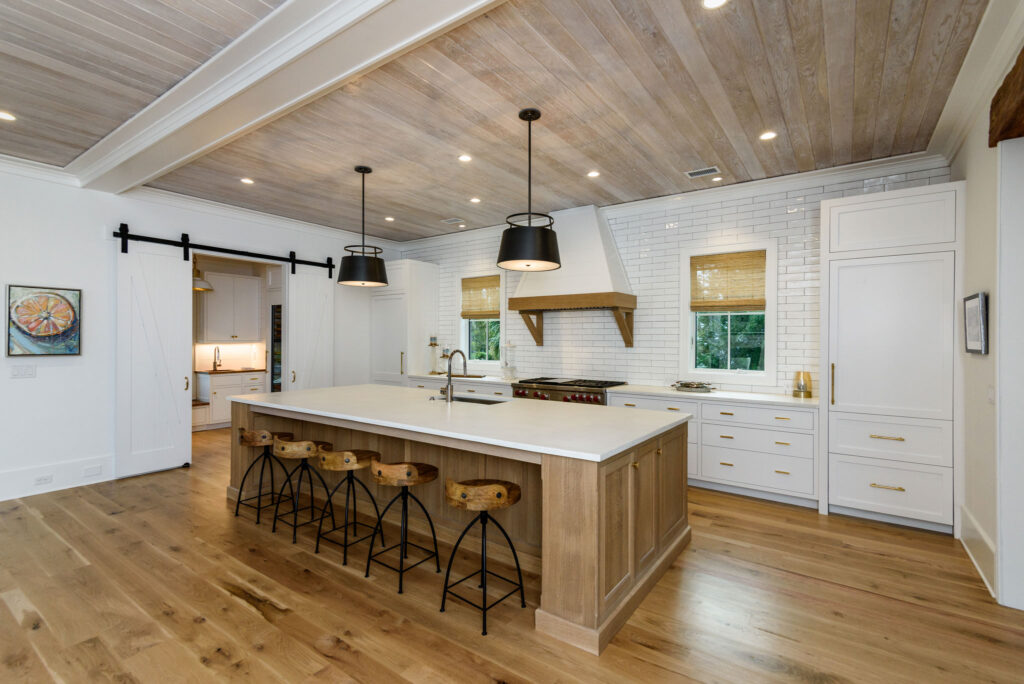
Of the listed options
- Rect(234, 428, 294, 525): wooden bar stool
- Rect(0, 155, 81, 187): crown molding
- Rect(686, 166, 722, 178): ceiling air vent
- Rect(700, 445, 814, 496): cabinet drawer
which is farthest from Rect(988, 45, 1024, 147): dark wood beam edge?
Rect(0, 155, 81, 187): crown molding

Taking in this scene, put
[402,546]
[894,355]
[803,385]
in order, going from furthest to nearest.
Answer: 1. [803,385]
2. [894,355]
3. [402,546]

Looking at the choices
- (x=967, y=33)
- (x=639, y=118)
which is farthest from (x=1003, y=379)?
(x=639, y=118)

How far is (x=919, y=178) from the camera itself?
3.89 m

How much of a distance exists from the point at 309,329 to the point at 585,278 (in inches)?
144

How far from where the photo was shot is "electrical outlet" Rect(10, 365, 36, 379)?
4.16 meters

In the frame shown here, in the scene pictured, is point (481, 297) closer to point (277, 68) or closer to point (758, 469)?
point (758, 469)

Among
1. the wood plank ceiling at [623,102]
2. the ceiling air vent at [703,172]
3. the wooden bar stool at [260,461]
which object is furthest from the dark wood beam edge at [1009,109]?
the wooden bar stool at [260,461]

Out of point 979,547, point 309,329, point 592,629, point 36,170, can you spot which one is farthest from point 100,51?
point 979,547

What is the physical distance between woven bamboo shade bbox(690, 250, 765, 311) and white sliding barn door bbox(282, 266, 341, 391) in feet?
15.1

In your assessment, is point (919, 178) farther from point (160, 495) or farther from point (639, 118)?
point (160, 495)

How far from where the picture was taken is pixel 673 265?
5023mm

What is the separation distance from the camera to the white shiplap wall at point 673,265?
428 centimetres

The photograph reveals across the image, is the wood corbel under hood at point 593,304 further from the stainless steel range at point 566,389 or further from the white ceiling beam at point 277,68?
the white ceiling beam at point 277,68

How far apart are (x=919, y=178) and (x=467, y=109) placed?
3638mm
